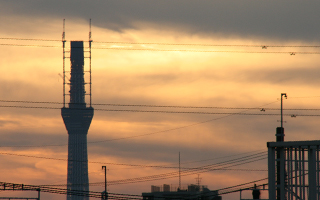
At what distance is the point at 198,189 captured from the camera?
15250 cm

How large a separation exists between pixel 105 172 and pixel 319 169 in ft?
260

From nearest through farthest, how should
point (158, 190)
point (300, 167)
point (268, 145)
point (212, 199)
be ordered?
point (300, 167) < point (268, 145) < point (212, 199) < point (158, 190)

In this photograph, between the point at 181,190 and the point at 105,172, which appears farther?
the point at 181,190

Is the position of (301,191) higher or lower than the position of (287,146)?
lower

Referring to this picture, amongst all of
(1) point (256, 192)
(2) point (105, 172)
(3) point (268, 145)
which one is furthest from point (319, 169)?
(2) point (105, 172)

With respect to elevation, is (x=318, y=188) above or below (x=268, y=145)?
below

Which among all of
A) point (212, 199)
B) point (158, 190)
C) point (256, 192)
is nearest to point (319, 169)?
point (256, 192)

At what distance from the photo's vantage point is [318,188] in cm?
4278

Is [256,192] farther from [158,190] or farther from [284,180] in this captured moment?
[158,190]

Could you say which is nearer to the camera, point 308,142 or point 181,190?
point 308,142

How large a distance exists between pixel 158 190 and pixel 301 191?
104663 millimetres

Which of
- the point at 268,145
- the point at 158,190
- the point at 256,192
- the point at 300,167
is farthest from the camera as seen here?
the point at 158,190

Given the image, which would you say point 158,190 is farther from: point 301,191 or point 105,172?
point 301,191

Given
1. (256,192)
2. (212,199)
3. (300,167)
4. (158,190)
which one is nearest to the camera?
(300,167)
